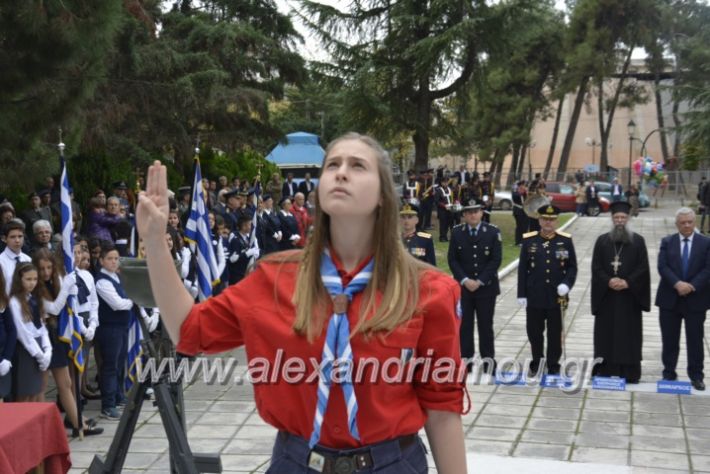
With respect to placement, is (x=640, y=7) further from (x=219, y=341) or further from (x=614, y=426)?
(x=219, y=341)

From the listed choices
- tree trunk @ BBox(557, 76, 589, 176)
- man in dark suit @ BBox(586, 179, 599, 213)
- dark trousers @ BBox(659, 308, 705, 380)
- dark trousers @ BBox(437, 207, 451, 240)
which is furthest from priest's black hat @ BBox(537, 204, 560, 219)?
tree trunk @ BBox(557, 76, 589, 176)

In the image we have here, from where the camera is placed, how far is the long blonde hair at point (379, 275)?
99.9 inches

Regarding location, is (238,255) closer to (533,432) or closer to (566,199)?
(533,432)

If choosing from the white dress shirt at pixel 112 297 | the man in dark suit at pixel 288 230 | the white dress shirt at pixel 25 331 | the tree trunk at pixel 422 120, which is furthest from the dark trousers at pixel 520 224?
the white dress shirt at pixel 25 331

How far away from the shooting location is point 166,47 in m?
16.3

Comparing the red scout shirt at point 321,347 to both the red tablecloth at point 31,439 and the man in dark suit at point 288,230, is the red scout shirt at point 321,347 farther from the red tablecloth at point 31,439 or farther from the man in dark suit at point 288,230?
the man in dark suit at point 288,230

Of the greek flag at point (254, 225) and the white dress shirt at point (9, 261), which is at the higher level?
the white dress shirt at point (9, 261)

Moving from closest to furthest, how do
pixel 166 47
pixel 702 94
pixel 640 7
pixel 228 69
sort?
pixel 166 47, pixel 228 69, pixel 702 94, pixel 640 7

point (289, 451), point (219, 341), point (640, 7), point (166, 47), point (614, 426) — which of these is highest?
point (640, 7)

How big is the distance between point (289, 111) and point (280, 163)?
21.3 m

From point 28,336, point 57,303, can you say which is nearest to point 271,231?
point 57,303

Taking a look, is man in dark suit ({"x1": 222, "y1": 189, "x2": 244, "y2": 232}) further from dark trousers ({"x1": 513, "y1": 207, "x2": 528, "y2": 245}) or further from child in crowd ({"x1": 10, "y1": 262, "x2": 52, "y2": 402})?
dark trousers ({"x1": 513, "y1": 207, "x2": 528, "y2": 245})

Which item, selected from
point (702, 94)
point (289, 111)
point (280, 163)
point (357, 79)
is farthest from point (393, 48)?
point (289, 111)

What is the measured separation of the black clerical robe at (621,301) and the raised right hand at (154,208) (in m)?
8.19
